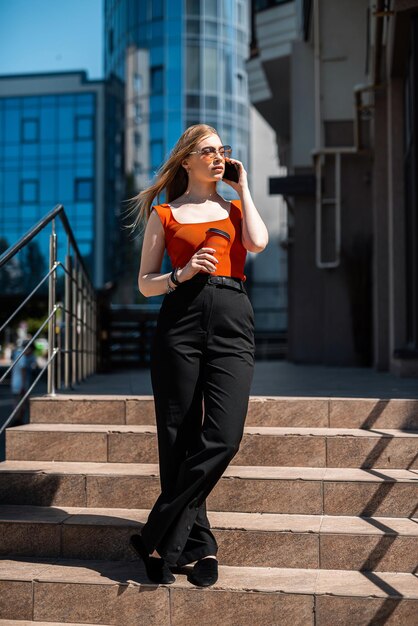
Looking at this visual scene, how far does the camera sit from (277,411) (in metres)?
5.12

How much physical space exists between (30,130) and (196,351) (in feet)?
171

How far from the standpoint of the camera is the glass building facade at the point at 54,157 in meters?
51.7

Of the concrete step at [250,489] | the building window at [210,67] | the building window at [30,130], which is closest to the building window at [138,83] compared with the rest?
the building window at [210,67]

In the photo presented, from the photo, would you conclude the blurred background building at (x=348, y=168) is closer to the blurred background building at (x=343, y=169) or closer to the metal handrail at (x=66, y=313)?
the blurred background building at (x=343, y=169)

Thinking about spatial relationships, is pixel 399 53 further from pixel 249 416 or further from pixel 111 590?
pixel 111 590

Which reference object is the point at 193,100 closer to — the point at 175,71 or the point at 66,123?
the point at 175,71

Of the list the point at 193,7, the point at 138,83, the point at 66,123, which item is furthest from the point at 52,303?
the point at 66,123

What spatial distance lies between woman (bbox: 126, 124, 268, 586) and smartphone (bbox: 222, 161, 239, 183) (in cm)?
2

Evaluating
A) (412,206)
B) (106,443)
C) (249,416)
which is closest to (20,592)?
(106,443)

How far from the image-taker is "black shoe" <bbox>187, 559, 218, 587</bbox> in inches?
146

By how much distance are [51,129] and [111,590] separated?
169 feet

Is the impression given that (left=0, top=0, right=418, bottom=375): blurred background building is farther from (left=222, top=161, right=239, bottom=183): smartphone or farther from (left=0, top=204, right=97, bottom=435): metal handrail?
(left=0, top=204, right=97, bottom=435): metal handrail

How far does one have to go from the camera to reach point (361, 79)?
1320 centimetres

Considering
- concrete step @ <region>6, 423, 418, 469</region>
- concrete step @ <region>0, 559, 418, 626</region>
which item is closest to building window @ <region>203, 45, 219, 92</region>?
concrete step @ <region>6, 423, 418, 469</region>
